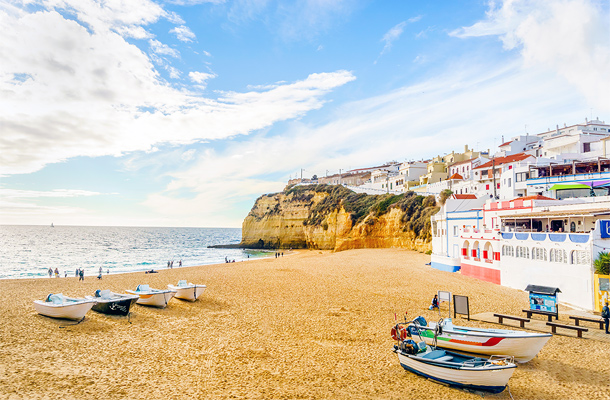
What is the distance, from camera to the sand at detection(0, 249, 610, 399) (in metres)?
9.70

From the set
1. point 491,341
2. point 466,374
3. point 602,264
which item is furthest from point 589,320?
point 466,374

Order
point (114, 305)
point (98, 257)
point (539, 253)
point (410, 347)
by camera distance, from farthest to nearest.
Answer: point (98, 257)
point (539, 253)
point (114, 305)
point (410, 347)

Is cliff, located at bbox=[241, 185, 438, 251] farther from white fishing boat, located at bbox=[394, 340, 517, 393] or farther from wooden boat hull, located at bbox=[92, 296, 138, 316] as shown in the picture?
wooden boat hull, located at bbox=[92, 296, 138, 316]

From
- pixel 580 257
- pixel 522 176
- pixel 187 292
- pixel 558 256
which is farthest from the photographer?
pixel 522 176

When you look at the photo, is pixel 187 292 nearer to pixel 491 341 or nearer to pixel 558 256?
pixel 491 341

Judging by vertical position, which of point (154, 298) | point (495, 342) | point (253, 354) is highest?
point (495, 342)

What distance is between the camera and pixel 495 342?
1067 centimetres

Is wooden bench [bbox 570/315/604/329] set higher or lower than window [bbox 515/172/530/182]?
lower

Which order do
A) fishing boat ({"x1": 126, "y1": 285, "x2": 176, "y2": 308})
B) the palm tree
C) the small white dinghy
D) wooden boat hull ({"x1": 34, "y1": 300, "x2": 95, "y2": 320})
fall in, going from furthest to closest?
the small white dinghy < fishing boat ({"x1": 126, "y1": 285, "x2": 176, "y2": 308}) < the palm tree < wooden boat hull ({"x1": 34, "y1": 300, "x2": 95, "y2": 320})

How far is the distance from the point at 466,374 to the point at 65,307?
1650 centimetres

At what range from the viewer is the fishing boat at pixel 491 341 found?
10648 millimetres

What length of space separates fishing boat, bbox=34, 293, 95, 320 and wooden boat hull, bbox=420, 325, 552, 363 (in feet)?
49.9

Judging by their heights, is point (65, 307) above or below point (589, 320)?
below

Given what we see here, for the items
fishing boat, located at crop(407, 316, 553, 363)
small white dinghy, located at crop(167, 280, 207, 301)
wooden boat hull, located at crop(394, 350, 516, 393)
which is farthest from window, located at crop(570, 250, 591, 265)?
small white dinghy, located at crop(167, 280, 207, 301)
